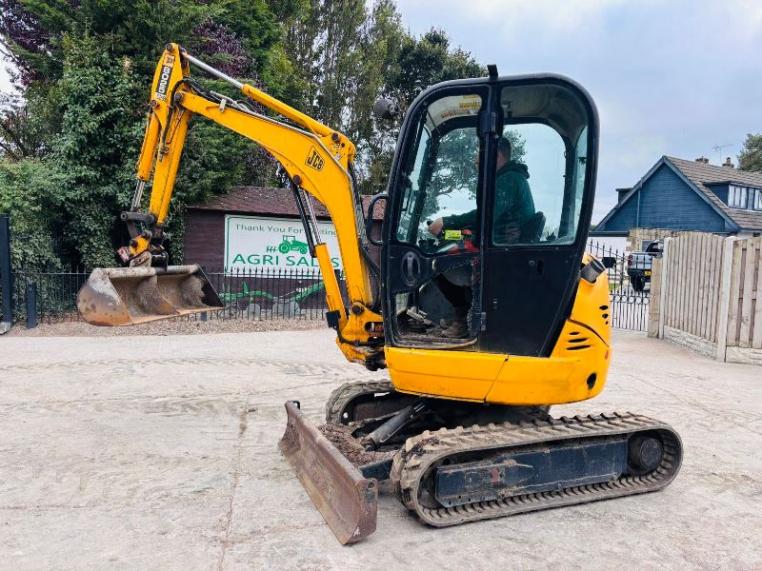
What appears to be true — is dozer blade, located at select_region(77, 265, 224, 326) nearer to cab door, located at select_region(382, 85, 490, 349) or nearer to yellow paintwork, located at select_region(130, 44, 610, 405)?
yellow paintwork, located at select_region(130, 44, 610, 405)

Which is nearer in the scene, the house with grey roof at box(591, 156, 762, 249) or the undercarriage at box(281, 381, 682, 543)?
the undercarriage at box(281, 381, 682, 543)

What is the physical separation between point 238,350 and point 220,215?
5.75 m

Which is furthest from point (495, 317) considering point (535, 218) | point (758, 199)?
point (758, 199)

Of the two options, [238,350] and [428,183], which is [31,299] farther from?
[428,183]

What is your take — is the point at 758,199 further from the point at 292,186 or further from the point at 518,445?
the point at 518,445

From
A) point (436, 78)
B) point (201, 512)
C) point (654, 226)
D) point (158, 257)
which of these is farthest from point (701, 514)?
point (654, 226)

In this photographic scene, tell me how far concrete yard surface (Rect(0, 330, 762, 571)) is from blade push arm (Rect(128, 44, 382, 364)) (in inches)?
50.8

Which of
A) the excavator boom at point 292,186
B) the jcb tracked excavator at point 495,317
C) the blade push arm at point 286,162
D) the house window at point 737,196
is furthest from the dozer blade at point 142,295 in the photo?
the house window at point 737,196

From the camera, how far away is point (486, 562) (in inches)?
124

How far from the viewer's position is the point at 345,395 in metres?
4.88

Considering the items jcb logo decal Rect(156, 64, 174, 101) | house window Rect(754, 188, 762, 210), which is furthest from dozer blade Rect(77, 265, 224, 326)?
house window Rect(754, 188, 762, 210)

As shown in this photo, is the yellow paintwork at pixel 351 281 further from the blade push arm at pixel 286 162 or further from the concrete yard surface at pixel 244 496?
the concrete yard surface at pixel 244 496

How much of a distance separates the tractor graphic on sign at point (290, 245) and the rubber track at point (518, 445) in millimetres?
11150

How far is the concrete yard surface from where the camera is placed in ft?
10.4
